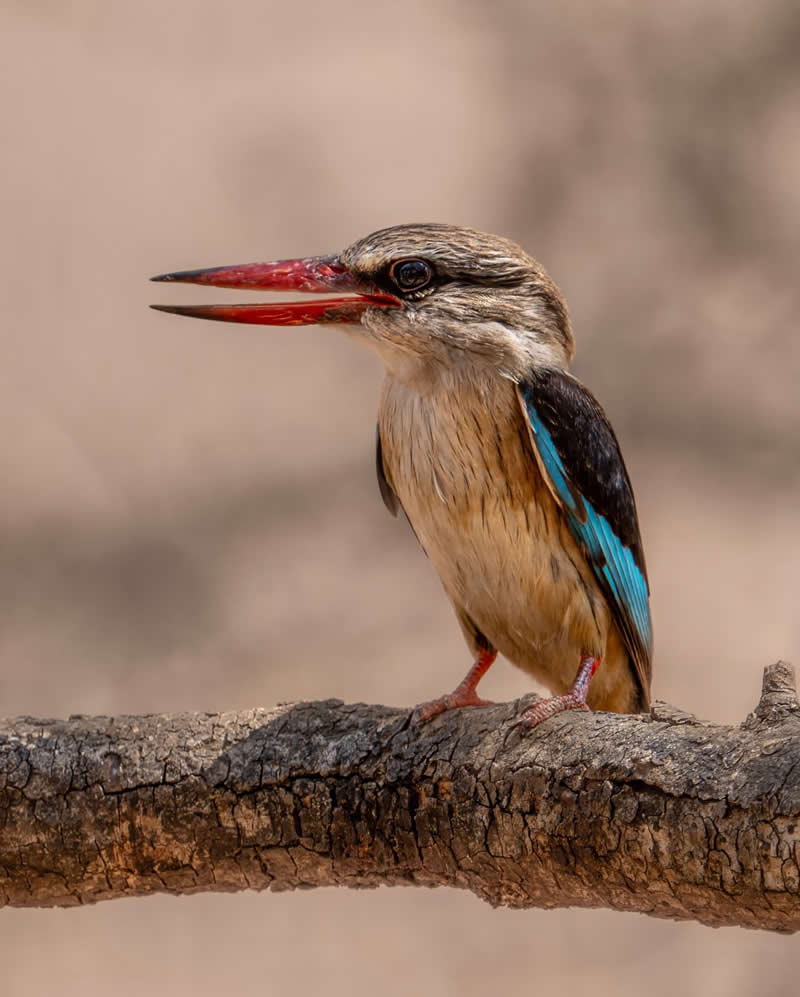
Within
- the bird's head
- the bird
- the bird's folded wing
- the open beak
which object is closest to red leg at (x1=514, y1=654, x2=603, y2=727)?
the bird

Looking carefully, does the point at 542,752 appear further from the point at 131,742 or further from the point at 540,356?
the point at 540,356

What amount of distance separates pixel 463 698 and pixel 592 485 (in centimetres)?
45

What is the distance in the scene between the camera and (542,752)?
1.67 meters

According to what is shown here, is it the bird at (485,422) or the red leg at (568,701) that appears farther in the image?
the bird at (485,422)

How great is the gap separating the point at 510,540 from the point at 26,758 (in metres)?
0.85

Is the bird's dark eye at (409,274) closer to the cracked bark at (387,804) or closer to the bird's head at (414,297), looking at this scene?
the bird's head at (414,297)

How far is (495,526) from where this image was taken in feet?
7.11

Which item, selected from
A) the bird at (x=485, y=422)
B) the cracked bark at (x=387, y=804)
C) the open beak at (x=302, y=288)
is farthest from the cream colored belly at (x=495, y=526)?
the cracked bark at (x=387, y=804)

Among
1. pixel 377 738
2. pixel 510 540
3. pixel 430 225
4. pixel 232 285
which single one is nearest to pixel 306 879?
pixel 377 738

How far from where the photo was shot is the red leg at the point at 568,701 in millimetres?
1742

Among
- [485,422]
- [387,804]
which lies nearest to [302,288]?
[485,422]

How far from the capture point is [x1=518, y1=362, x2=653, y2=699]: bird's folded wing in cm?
215

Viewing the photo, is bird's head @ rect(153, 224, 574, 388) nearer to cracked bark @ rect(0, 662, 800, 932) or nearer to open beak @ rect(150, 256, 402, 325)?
open beak @ rect(150, 256, 402, 325)

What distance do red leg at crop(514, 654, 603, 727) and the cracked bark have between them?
2 cm
